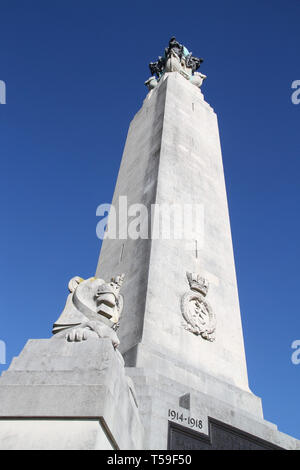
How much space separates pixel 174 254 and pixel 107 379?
6612mm

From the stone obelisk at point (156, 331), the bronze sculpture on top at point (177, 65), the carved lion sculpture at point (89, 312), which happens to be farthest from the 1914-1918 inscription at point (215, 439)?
the bronze sculpture on top at point (177, 65)

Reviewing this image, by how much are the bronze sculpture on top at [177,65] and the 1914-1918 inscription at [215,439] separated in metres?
16.4

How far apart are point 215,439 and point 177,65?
17.2 meters

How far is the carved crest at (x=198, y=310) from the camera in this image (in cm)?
1050

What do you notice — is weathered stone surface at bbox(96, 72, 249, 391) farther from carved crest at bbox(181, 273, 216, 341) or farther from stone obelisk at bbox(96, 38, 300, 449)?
carved crest at bbox(181, 273, 216, 341)

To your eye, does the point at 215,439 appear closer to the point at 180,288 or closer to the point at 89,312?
the point at 89,312

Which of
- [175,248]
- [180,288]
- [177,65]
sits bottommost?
[180,288]

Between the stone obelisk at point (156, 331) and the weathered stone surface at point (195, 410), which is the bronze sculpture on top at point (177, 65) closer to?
the stone obelisk at point (156, 331)

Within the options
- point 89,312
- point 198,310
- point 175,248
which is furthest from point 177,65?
point 89,312

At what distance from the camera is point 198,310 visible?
36.2 feet

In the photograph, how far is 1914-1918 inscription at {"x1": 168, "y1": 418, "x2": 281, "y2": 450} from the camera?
7465mm
